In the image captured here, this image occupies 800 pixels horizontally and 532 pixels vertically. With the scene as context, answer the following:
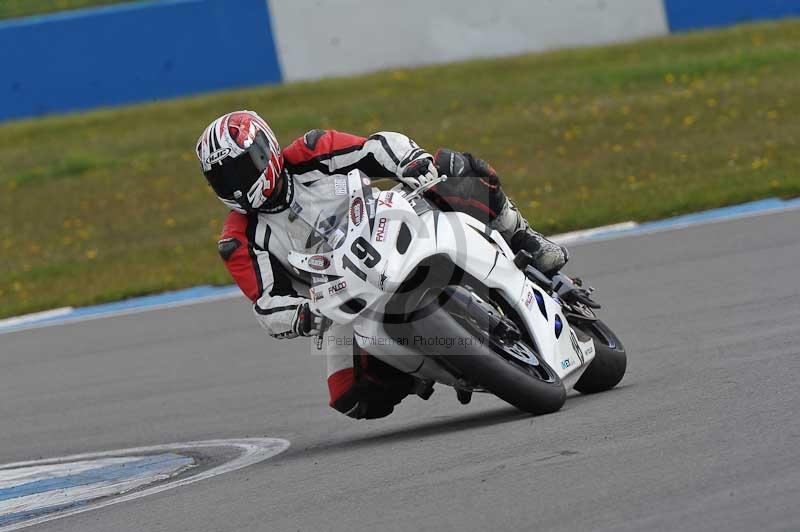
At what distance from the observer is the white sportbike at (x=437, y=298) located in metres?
5.06

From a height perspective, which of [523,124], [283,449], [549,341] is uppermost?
[549,341]

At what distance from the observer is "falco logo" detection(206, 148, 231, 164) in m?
5.49

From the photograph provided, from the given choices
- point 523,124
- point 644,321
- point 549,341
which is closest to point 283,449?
point 549,341

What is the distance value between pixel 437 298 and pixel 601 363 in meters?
1.24

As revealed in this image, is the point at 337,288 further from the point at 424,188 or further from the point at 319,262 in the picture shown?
the point at 424,188

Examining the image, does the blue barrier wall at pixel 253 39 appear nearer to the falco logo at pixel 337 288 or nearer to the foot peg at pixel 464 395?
the foot peg at pixel 464 395

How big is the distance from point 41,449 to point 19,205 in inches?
412

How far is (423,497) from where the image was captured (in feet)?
14.4

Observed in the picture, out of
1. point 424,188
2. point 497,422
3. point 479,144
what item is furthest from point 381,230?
point 479,144

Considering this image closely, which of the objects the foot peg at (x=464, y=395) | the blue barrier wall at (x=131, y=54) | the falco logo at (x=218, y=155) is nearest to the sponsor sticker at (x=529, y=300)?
the foot peg at (x=464, y=395)

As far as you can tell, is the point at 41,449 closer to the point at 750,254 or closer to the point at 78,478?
the point at 78,478

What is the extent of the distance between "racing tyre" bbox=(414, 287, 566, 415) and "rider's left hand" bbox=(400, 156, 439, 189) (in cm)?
58

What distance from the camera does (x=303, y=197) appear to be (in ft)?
19.0

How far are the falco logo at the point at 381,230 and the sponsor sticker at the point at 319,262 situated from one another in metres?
0.26
